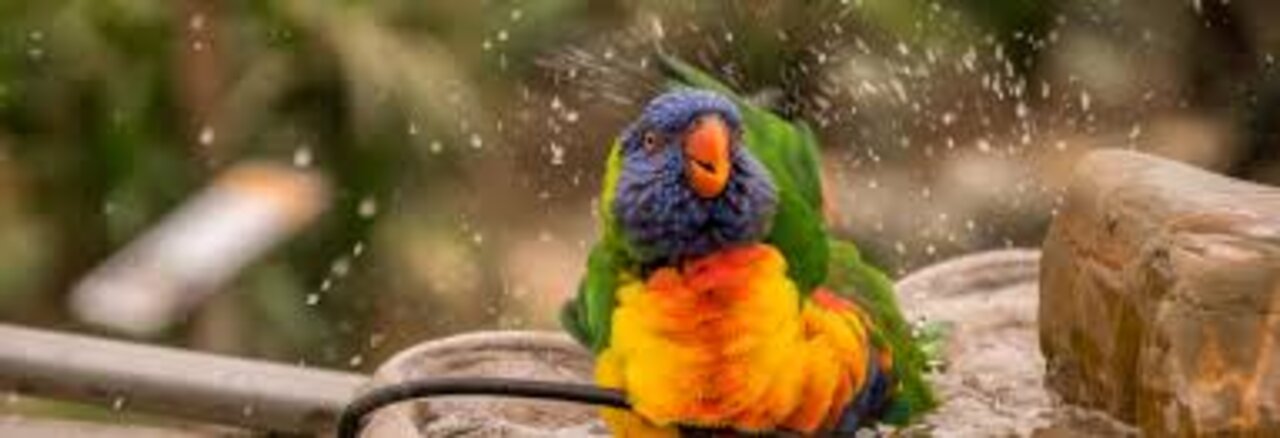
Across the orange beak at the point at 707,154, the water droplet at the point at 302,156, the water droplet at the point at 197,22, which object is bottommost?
the orange beak at the point at 707,154

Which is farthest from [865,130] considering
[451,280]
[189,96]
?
[189,96]

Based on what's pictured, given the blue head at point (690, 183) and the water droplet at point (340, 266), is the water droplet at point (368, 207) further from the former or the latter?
the blue head at point (690, 183)

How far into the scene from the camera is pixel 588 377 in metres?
1.11

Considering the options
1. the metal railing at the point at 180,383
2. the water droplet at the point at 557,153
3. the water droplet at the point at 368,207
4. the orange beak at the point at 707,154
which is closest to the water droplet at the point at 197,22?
the water droplet at the point at 368,207

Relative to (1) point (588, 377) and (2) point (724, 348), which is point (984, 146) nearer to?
(1) point (588, 377)

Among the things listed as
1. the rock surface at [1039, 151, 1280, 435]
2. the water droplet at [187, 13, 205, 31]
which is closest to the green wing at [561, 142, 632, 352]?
A: the rock surface at [1039, 151, 1280, 435]

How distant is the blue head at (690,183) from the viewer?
2.50ft

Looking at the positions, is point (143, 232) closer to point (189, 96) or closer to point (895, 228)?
point (189, 96)

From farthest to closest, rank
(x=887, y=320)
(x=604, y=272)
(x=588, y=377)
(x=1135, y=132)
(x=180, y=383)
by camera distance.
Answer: (x=1135, y=132), (x=180, y=383), (x=588, y=377), (x=887, y=320), (x=604, y=272)

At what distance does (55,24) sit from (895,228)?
1.09 meters

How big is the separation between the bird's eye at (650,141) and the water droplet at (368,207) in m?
1.68

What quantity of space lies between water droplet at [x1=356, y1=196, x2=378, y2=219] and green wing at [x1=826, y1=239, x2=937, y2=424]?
59.0 inches

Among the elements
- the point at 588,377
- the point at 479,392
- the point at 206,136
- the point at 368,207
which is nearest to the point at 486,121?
the point at 368,207

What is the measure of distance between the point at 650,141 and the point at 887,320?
0.23 metres
